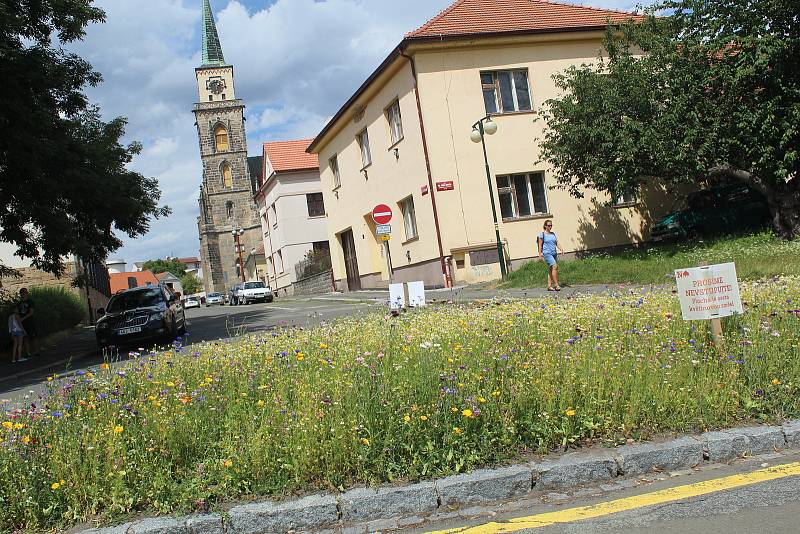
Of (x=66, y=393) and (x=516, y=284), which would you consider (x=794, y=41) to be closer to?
(x=516, y=284)

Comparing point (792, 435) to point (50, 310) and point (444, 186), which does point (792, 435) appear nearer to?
point (444, 186)

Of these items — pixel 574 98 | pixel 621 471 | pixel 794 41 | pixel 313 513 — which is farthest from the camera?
pixel 574 98

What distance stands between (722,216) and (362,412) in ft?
64.9

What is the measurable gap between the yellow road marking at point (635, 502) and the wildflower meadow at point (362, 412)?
58 cm

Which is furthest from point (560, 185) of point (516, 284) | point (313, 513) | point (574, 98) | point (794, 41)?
point (313, 513)

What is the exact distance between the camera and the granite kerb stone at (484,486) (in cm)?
423

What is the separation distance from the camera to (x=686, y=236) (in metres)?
21.4

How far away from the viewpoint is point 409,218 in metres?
26.0

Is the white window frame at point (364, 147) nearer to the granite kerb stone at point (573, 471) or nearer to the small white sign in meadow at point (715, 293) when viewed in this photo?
the small white sign in meadow at point (715, 293)

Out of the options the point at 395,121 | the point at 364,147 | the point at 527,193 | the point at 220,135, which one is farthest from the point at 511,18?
the point at 220,135

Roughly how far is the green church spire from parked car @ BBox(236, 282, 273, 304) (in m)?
50.2

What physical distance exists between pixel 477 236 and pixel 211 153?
70.2m

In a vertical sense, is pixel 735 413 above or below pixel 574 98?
below

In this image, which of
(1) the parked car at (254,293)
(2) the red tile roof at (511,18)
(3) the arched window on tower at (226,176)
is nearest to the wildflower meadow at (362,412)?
(2) the red tile roof at (511,18)
